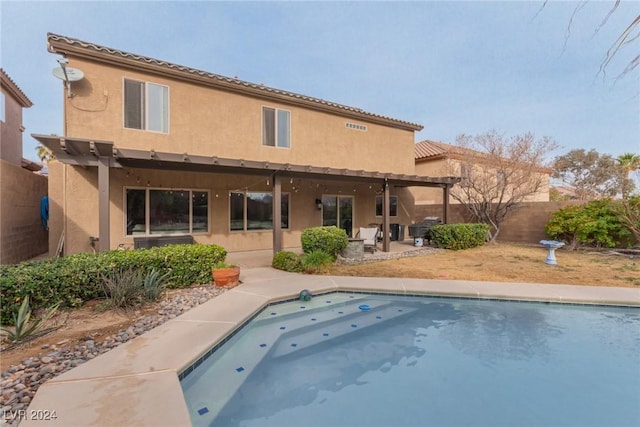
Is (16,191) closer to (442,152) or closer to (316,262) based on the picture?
(316,262)

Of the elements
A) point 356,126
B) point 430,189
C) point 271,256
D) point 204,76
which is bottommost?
point 271,256

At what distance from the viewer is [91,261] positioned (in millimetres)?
5668

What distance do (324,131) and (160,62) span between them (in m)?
6.74

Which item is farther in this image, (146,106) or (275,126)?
(275,126)

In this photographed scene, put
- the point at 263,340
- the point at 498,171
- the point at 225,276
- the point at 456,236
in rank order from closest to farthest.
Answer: the point at 263,340
the point at 225,276
the point at 456,236
the point at 498,171

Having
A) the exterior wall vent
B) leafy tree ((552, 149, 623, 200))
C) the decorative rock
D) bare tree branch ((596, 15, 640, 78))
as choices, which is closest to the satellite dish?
the decorative rock

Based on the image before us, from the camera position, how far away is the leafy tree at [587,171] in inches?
1022

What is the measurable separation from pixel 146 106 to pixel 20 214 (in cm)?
547

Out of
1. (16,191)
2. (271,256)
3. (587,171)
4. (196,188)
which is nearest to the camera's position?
(16,191)

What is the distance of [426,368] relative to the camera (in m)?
4.35

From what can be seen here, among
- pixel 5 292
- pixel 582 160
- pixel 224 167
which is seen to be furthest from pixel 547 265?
pixel 582 160

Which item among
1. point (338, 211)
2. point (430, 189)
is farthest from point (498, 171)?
point (338, 211)

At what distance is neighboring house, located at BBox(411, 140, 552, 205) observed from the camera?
49.4 ft

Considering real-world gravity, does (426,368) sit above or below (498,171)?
below
